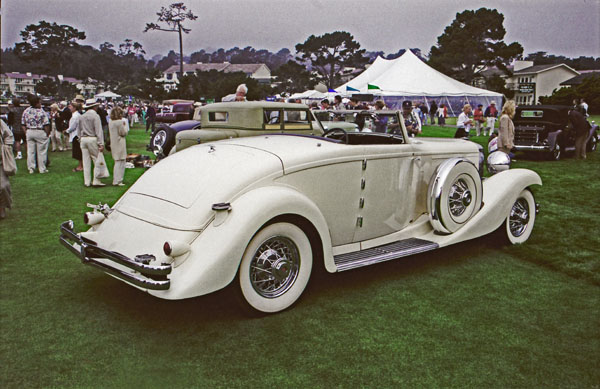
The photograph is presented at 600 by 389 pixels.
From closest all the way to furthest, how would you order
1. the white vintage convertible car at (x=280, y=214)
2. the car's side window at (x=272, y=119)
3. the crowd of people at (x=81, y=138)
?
the white vintage convertible car at (x=280, y=214) → the car's side window at (x=272, y=119) → the crowd of people at (x=81, y=138)

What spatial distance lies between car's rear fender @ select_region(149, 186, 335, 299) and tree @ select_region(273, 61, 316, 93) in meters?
63.0

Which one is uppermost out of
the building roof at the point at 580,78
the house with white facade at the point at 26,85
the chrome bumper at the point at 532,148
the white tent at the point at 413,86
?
the house with white facade at the point at 26,85

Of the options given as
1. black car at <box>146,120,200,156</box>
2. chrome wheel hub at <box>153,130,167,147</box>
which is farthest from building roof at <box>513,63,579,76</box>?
chrome wheel hub at <box>153,130,167,147</box>

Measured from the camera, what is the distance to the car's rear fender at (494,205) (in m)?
4.70

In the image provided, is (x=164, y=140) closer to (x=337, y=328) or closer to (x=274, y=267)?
(x=274, y=267)

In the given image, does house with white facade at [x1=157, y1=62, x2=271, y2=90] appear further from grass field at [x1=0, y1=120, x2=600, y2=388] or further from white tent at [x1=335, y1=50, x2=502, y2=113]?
grass field at [x1=0, y1=120, x2=600, y2=388]

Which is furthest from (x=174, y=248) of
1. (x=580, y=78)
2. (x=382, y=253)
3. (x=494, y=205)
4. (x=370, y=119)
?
(x=580, y=78)

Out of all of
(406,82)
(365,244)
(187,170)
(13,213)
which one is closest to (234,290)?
(187,170)

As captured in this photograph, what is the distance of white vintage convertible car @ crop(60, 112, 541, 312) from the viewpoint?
323 centimetres

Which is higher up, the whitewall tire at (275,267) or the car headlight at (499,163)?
the car headlight at (499,163)

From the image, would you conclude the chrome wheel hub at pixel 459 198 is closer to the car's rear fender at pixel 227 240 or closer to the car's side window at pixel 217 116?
the car's rear fender at pixel 227 240

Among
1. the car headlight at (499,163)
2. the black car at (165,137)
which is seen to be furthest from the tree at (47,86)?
the car headlight at (499,163)

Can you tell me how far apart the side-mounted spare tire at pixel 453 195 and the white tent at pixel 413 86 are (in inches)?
914

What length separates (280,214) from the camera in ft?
11.3
